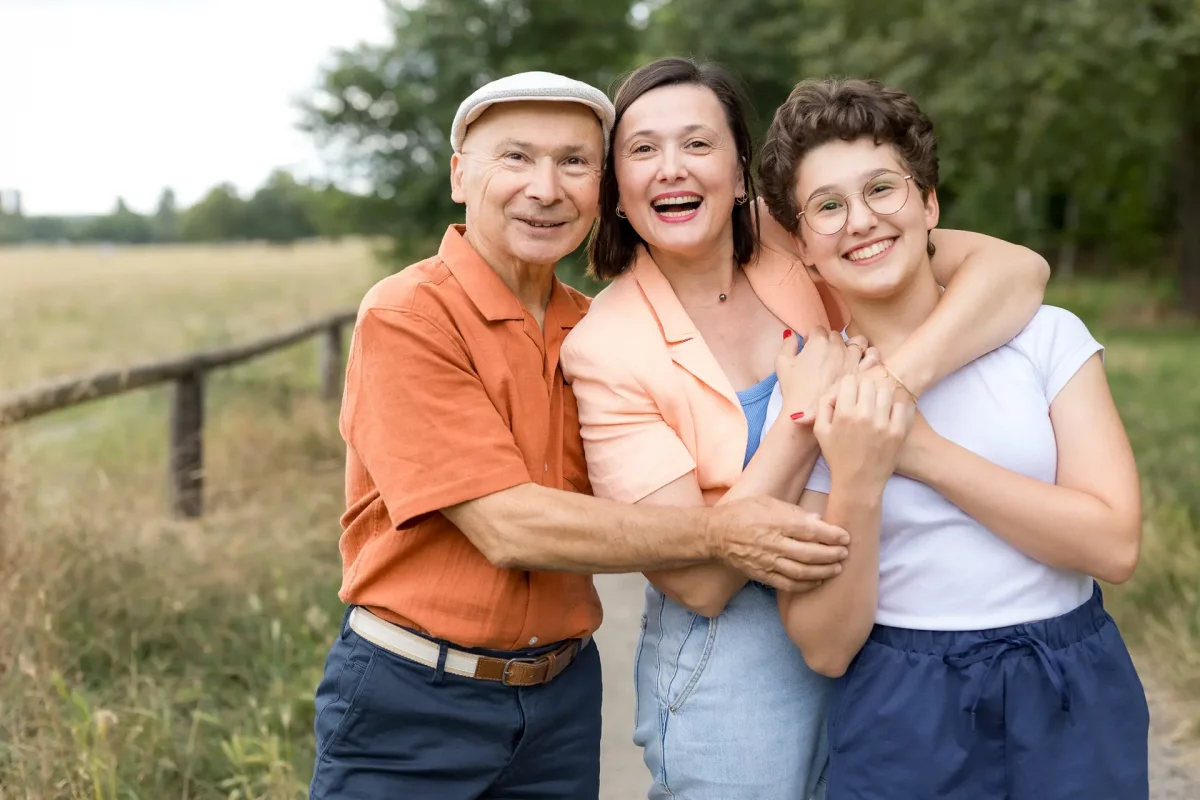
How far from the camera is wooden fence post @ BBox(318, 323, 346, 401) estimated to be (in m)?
9.99

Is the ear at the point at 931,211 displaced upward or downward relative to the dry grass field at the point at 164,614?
upward

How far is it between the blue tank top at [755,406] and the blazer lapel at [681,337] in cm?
4

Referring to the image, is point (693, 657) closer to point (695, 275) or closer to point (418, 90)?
point (695, 275)

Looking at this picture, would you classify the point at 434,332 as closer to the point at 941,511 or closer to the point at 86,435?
the point at 941,511

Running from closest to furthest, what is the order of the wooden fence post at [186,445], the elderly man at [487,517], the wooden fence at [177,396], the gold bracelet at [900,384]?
the gold bracelet at [900,384] → the elderly man at [487,517] → the wooden fence at [177,396] → the wooden fence post at [186,445]

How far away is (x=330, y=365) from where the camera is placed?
400 inches

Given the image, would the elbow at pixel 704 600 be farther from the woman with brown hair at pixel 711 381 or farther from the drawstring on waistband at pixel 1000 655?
the drawstring on waistband at pixel 1000 655

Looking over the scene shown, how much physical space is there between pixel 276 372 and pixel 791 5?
15332mm

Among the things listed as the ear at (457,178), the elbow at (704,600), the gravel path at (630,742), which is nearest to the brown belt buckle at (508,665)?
the elbow at (704,600)

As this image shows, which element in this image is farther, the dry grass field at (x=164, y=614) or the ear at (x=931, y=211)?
the dry grass field at (x=164, y=614)

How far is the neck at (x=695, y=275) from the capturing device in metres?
2.39

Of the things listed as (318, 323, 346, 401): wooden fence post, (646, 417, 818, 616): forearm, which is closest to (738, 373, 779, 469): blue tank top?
(646, 417, 818, 616): forearm

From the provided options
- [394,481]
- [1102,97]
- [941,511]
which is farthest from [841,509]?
[1102,97]

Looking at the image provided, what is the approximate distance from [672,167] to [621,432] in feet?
1.77
